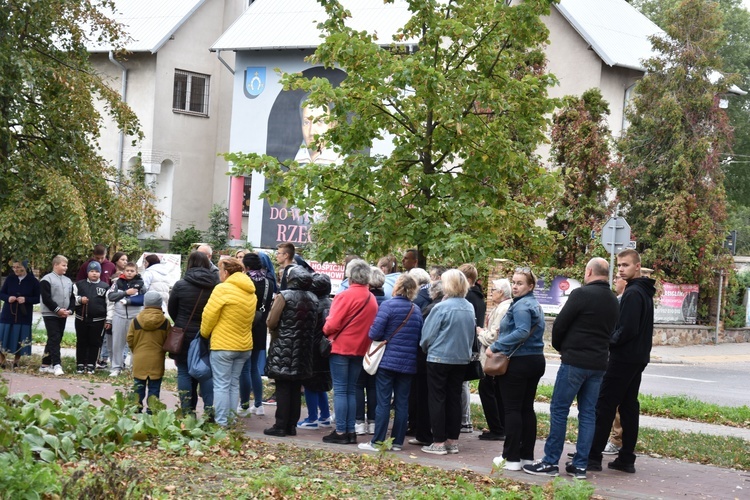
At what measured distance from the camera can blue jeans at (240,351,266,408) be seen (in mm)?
11664

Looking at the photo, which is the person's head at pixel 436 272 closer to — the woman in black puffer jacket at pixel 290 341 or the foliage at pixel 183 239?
the woman in black puffer jacket at pixel 290 341

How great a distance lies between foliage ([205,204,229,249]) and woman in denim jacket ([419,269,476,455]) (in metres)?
27.7

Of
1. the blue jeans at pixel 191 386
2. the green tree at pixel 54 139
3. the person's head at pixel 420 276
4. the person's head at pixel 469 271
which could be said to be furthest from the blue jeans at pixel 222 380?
the green tree at pixel 54 139

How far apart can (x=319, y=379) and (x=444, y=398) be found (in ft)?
6.16

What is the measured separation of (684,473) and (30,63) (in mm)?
11110

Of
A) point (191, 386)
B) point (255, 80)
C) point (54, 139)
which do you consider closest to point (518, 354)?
→ point (191, 386)

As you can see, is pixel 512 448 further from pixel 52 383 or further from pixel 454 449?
pixel 52 383

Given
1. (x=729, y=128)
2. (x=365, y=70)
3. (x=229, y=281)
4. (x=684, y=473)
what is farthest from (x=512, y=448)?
(x=729, y=128)

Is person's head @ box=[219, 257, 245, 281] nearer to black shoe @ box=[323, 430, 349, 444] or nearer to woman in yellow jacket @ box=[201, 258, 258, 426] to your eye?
woman in yellow jacket @ box=[201, 258, 258, 426]

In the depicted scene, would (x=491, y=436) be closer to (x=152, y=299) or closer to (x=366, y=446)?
(x=366, y=446)

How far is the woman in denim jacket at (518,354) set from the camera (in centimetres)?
915

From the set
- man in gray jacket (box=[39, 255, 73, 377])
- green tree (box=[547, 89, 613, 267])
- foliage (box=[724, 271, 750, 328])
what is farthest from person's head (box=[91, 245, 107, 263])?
foliage (box=[724, 271, 750, 328])

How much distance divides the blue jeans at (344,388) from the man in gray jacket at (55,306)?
5916mm

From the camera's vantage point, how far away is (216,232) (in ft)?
122
